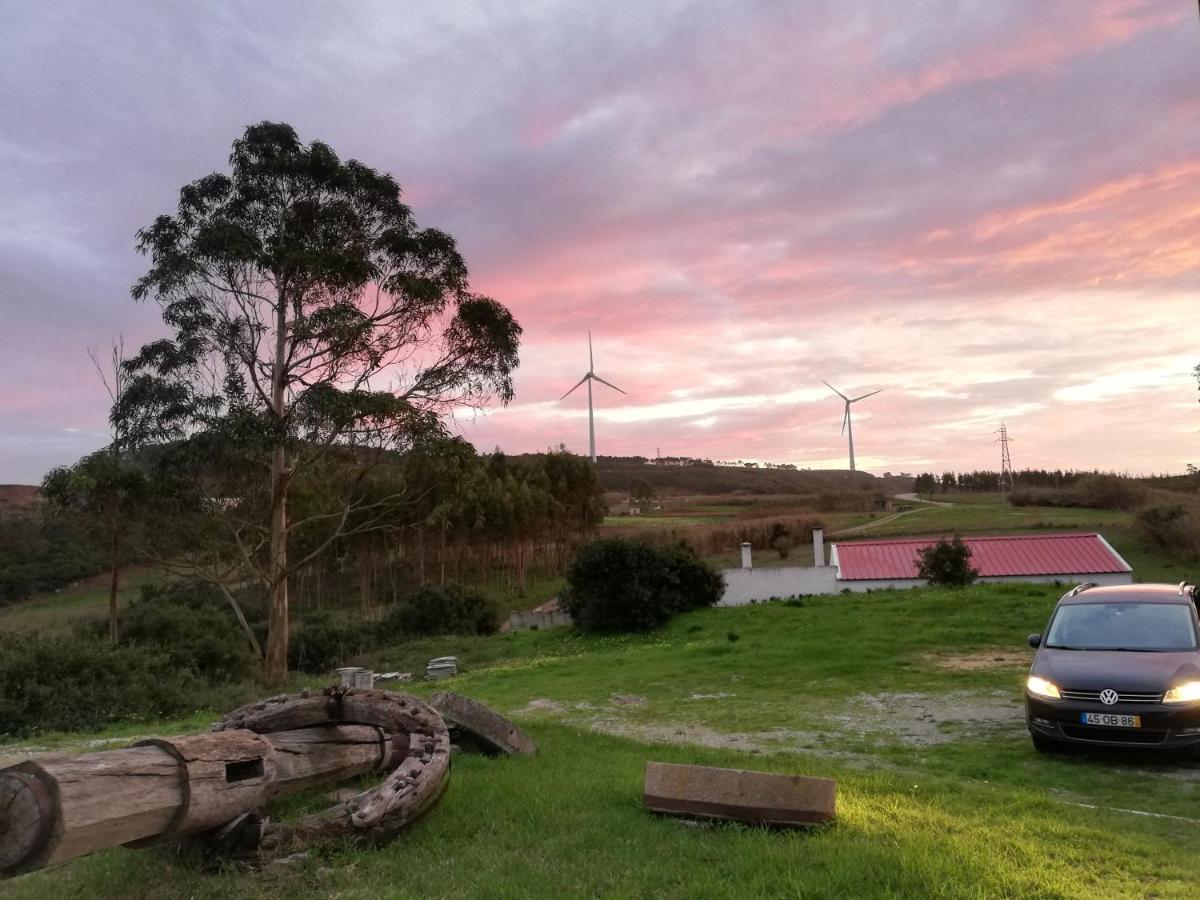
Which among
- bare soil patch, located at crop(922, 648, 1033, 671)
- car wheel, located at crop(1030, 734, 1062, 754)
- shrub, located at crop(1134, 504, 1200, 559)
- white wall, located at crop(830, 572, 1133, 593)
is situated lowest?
bare soil patch, located at crop(922, 648, 1033, 671)

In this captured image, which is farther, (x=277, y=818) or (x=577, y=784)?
(x=577, y=784)

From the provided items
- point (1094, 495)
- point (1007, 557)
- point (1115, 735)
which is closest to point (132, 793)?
point (1115, 735)

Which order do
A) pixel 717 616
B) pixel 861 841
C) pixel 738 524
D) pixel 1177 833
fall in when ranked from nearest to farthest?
pixel 861 841
pixel 1177 833
pixel 717 616
pixel 738 524

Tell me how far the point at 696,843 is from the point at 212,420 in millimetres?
21349

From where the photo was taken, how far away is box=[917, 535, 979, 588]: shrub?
30.4 meters

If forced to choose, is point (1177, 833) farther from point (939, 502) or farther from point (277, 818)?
point (939, 502)

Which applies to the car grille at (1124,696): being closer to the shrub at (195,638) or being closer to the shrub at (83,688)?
the shrub at (83,688)

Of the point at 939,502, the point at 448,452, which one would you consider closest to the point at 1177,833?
the point at 448,452

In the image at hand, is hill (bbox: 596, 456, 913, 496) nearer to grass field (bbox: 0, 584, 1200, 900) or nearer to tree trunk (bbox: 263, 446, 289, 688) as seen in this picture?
tree trunk (bbox: 263, 446, 289, 688)

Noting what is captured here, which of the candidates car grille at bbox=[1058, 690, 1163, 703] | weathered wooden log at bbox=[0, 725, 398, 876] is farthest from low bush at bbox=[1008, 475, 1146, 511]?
weathered wooden log at bbox=[0, 725, 398, 876]

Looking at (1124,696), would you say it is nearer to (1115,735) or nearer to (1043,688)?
(1115,735)

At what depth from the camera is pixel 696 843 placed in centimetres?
522

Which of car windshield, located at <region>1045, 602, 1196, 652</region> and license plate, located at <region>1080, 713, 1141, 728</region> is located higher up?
car windshield, located at <region>1045, 602, 1196, 652</region>

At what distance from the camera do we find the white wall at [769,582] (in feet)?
120
